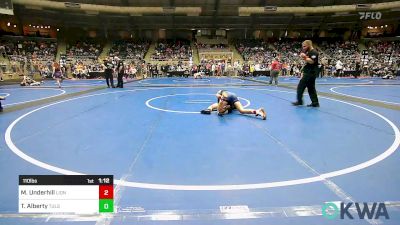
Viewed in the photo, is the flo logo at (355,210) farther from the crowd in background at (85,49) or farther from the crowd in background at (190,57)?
the crowd in background at (85,49)

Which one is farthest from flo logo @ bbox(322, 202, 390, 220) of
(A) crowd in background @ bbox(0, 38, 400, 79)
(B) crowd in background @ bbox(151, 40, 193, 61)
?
(B) crowd in background @ bbox(151, 40, 193, 61)

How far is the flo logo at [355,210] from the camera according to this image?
265cm

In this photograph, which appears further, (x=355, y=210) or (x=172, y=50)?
(x=172, y=50)

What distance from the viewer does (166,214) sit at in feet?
8.99

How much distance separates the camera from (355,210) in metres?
2.74

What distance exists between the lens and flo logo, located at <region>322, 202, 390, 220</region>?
2648 millimetres

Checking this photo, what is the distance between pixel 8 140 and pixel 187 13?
32.9m

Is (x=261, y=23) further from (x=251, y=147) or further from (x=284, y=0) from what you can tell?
(x=251, y=147)

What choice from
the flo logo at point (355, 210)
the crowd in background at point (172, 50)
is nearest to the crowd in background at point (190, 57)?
the crowd in background at point (172, 50)

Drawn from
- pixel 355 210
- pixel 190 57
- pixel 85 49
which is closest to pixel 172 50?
pixel 190 57

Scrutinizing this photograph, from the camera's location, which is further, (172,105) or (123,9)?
(123,9)

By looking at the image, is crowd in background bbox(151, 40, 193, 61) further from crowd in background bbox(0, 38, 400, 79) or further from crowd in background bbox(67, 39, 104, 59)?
crowd in background bbox(67, 39, 104, 59)

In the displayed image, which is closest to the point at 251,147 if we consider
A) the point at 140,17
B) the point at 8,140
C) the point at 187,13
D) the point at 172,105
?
the point at 8,140

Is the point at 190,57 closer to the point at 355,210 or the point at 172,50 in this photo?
the point at 172,50
